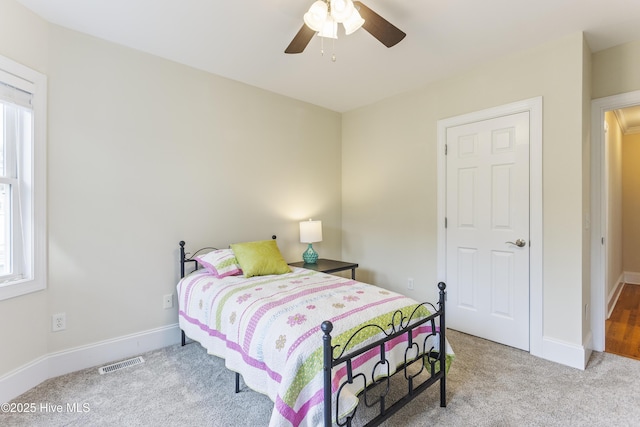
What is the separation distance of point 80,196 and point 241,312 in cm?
161

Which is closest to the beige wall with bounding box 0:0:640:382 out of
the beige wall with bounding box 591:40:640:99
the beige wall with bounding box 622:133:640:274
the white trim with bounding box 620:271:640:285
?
the beige wall with bounding box 591:40:640:99

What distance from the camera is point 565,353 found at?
2.43 m

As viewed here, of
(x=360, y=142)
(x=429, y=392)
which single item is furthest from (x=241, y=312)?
(x=360, y=142)

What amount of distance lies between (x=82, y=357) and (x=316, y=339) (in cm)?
204

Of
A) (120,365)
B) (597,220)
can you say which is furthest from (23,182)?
(597,220)

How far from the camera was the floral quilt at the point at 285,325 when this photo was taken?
1.38 m

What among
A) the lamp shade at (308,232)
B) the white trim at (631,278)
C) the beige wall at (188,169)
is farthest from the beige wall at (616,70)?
the white trim at (631,278)

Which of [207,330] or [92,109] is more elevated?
[92,109]

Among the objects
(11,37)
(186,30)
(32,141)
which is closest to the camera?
(11,37)

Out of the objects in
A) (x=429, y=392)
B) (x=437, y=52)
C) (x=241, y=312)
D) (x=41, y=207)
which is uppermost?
(x=437, y=52)

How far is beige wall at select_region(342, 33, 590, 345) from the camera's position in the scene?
2420mm

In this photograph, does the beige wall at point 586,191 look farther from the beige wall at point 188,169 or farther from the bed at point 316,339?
the bed at point 316,339

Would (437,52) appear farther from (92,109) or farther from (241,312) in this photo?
(92,109)

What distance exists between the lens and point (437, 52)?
2.66 metres
